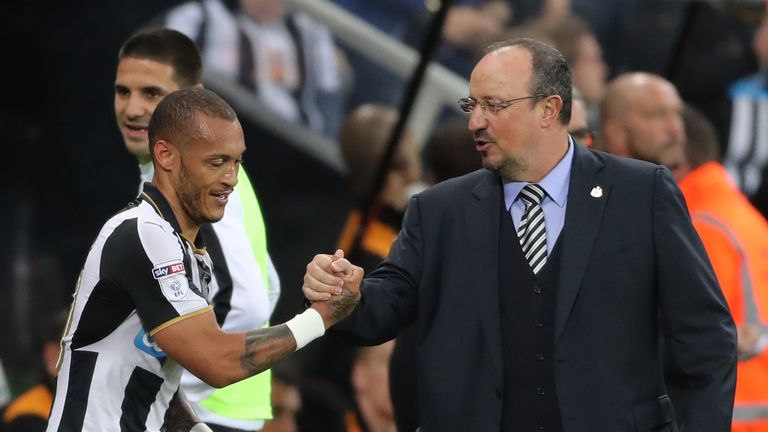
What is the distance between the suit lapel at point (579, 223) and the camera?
4.13m

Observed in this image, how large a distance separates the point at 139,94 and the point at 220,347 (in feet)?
4.02

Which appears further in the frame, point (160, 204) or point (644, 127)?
point (644, 127)

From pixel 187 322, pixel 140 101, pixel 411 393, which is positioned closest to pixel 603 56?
pixel 411 393

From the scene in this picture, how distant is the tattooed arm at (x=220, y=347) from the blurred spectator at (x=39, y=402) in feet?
6.96

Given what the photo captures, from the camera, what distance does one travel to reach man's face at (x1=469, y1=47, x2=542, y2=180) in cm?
429

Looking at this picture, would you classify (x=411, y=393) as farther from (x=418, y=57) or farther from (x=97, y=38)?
(x=97, y=38)

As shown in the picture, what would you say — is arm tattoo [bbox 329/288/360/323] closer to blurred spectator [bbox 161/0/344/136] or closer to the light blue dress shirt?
the light blue dress shirt

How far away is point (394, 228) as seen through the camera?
23.1 ft

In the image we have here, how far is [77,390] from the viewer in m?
3.79

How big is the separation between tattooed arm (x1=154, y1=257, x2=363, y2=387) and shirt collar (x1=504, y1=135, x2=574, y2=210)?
2.45 ft

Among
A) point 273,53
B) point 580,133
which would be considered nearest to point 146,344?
point 580,133

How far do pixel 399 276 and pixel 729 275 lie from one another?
2.04 m

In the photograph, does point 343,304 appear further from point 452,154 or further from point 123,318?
point 452,154

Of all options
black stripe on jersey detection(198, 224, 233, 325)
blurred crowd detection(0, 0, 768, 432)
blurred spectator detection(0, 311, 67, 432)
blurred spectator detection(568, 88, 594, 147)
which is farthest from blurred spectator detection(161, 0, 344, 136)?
black stripe on jersey detection(198, 224, 233, 325)
